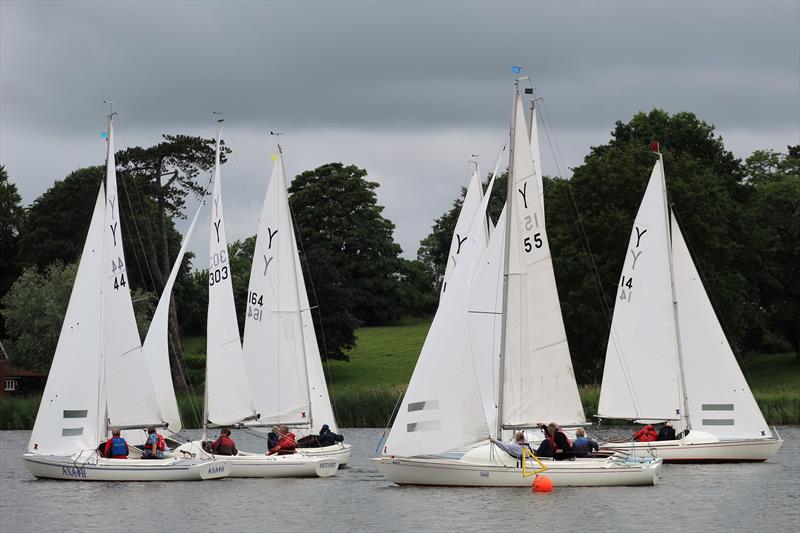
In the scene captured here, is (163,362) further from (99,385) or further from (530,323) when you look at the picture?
Result: (530,323)

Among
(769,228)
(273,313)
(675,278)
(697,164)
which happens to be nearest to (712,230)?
(697,164)

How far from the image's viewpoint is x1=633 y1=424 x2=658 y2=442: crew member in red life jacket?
156 ft

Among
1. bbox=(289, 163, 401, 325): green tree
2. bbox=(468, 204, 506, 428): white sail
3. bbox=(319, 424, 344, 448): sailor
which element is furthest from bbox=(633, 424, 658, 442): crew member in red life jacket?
bbox=(289, 163, 401, 325): green tree

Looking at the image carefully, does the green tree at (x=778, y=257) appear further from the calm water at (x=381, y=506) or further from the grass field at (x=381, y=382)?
the calm water at (x=381, y=506)

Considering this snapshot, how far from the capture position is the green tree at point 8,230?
343 ft

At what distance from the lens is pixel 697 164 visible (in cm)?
7881

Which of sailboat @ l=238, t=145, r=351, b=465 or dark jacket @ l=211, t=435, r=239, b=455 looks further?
sailboat @ l=238, t=145, r=351, b=465

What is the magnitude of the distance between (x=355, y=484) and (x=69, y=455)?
26.6 feet

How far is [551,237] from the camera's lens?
77.2 metres

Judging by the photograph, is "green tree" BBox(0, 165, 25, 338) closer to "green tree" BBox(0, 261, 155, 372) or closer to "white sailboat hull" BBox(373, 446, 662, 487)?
"green tree" BBox(0, 261, 155, 372)

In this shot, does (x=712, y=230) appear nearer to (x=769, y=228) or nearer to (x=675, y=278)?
(x=769, y=228)

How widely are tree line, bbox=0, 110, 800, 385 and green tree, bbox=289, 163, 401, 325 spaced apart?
13cm

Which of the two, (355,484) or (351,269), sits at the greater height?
(351,269)

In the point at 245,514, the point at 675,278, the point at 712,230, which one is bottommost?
the point at 245,514
